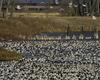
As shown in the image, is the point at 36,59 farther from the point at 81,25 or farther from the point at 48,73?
the point at 81,25

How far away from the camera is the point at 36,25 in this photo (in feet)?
170

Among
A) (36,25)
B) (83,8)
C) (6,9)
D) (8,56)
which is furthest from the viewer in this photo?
(83,8)

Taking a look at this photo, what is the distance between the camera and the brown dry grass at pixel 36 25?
46.4 m

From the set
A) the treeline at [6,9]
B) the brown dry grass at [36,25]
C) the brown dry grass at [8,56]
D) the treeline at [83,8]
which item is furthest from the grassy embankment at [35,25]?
the treeline at [83,8]

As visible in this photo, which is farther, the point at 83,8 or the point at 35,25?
the point at 83,8

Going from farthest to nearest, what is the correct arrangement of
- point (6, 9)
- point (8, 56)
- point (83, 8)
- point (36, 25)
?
point (83, 8)
point (6, 9)
point (36, 25)
point (8, 56)

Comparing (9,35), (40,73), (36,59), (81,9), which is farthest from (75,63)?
(81,9)

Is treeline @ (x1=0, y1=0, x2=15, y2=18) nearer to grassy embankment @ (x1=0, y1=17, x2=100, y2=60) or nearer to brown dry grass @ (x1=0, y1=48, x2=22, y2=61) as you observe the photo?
grassy embankment @ (x1=0, y1=17, x2=100, y2=60)

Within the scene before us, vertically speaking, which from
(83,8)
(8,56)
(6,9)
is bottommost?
(83,8)

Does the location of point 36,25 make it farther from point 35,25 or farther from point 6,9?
point 6,9

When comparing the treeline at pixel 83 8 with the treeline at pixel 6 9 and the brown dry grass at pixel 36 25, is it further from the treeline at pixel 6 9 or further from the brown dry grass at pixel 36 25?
the brown dry grass at pixel 36 25

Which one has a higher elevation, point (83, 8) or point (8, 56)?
point (8, 56)

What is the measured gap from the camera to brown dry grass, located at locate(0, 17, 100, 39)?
152ft

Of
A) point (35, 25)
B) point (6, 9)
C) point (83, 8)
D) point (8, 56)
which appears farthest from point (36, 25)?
point (83, 8)
